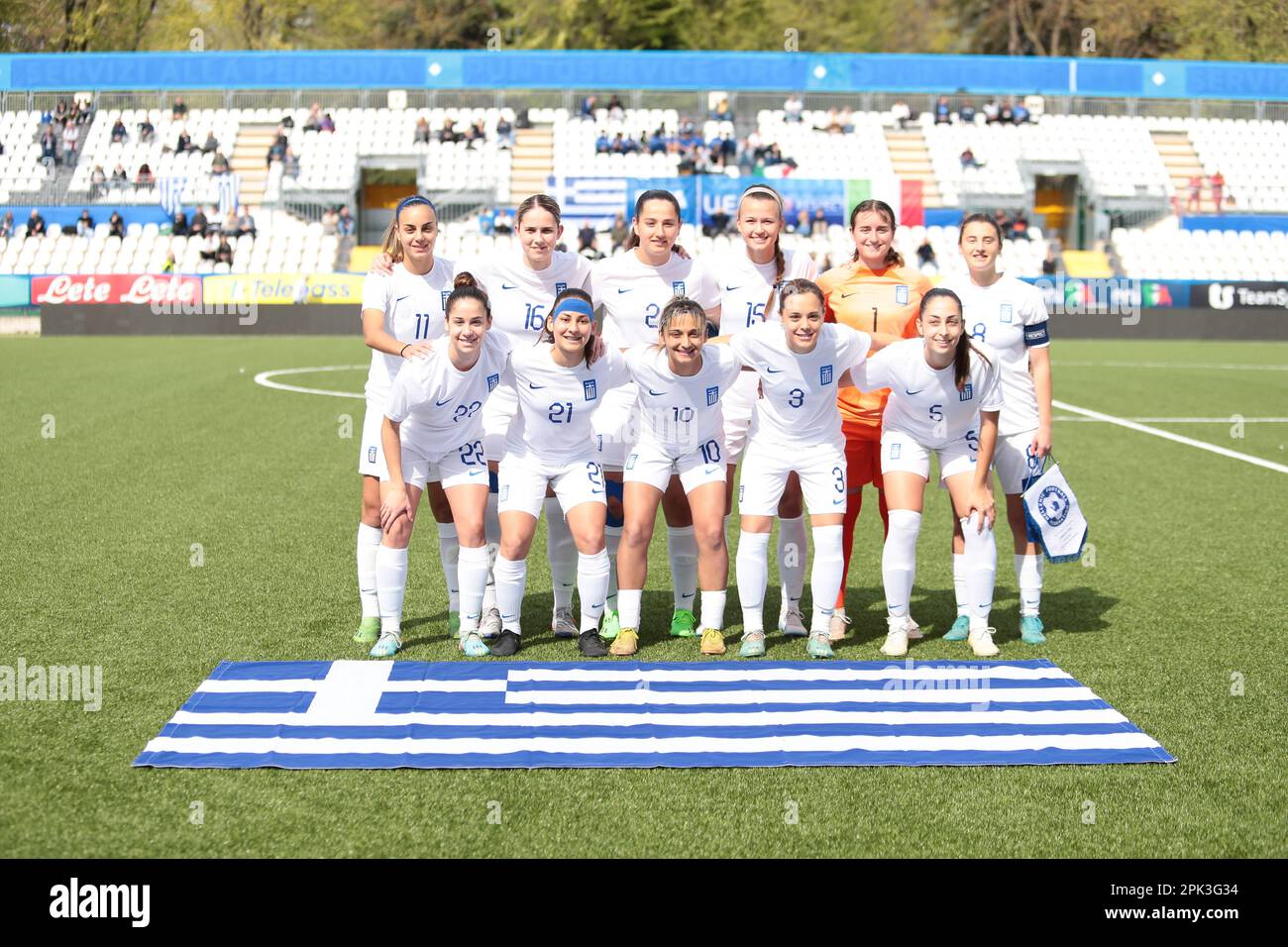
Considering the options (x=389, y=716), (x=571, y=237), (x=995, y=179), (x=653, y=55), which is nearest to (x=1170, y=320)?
(x=995, y=179)

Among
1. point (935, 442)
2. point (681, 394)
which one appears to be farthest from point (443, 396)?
point (935, 442)

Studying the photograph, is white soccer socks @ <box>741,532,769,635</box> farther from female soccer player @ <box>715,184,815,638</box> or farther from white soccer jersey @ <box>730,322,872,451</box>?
white soccer jersey @ <box>730,322,872,451</box>

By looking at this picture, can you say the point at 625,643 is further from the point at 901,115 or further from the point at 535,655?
the point at 901,115

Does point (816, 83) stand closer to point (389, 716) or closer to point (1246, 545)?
point (1246, 545)

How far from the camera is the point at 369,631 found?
6988mm

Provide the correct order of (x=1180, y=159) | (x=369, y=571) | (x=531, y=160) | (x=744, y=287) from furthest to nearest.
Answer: (x=1180, y=159), (x=531, y=160), (x=744, y=287), (x=369, y=571)

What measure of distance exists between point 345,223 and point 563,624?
32038 millimetres

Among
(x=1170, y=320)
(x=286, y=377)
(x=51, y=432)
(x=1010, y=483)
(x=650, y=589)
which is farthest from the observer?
(x=1170, y=320)

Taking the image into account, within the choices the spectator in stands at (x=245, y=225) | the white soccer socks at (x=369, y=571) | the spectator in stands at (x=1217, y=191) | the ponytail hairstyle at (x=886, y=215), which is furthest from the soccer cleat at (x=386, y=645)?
the spectator in stands at (x=1217, y=191)

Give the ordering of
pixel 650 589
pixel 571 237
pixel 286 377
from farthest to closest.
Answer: pixel 571 237
pixel 286 377
pixel 650 589

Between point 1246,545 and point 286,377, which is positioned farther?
point 286,377
